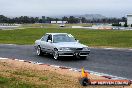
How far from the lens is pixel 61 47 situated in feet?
63.7

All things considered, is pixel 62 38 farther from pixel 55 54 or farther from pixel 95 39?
pixel 95 39

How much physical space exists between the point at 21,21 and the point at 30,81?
17984 cm

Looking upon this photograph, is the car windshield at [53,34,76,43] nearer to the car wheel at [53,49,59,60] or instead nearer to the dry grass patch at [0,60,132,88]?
the car wheel at [53,49,59,60]

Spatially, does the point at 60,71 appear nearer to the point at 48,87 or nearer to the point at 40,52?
the point at 48,87

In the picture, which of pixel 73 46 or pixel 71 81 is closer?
pixel 71 81

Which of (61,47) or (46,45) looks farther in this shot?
(46,45)

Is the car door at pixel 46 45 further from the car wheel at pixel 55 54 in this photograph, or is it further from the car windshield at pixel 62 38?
the car wheel at pixel 55 54

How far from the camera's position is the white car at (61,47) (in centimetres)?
1942

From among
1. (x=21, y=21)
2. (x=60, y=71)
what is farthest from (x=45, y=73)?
(x=21, y=21)

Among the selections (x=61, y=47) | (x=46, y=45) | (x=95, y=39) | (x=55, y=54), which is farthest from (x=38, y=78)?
(x=95, y=39)

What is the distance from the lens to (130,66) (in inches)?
653

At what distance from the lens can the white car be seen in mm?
19422

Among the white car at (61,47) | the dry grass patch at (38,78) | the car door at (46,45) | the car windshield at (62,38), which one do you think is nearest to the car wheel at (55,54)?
the white car at (61,47)

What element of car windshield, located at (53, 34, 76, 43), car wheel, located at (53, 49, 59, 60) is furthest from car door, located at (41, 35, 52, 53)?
car wheel, located at (53, 49, 59, 60)
